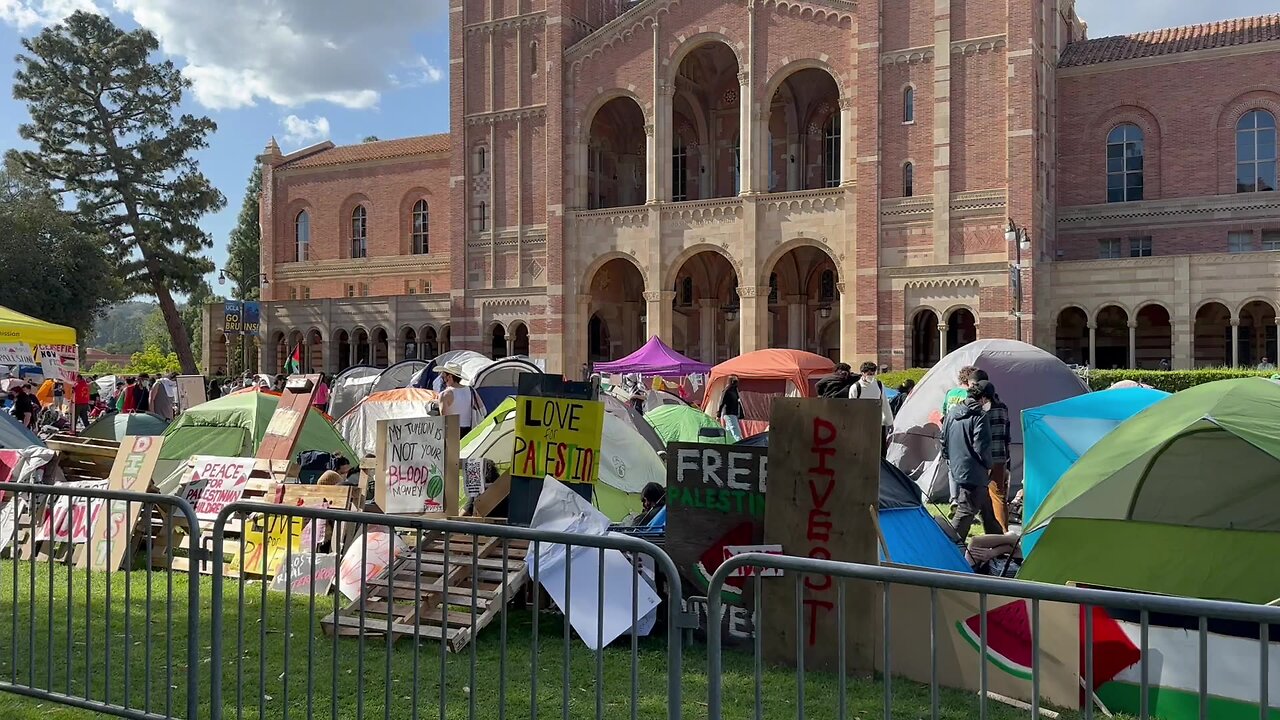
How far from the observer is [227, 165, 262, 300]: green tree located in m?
65.1

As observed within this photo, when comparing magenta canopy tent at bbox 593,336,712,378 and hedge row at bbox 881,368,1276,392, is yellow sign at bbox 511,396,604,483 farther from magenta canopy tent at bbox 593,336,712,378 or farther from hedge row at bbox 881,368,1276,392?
magenta canopy tent at bbox 593,336,712,378

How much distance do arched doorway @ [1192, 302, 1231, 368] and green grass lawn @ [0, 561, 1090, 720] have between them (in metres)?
28.9

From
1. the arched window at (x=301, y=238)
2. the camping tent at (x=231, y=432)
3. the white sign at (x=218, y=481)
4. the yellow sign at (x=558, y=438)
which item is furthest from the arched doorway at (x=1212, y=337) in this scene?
the arched window at (x=301, y=238)

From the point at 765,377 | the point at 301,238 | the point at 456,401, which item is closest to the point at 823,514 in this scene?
the point at 456,401

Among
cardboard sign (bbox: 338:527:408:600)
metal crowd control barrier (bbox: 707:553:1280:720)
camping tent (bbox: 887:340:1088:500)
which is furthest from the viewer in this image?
camping tent (bbox: 887:340:1088:500)

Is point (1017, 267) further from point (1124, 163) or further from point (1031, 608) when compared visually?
point (1031, 608)

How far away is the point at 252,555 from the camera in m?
9.29

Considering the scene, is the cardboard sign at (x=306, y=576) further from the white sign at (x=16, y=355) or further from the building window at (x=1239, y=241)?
the building window at (x=1239, y=241)

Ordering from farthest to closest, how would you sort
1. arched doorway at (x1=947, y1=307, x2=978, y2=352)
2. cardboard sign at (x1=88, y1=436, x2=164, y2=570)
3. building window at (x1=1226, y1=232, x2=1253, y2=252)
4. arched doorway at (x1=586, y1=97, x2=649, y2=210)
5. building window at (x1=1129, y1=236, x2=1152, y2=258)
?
arched doorway at (x1=586, y1=97, x2=649, y2=210) → building window at (x1=1129, y1=236, x2=1152, y2=258) → arched doorway at (x1=947, y1=307, x2=978, y2=352) → building window at (x1=1226, y1=232, x2=1253, y2=252) → cardboard sign at (x1=88, y1=436, x2=164, y2=570)

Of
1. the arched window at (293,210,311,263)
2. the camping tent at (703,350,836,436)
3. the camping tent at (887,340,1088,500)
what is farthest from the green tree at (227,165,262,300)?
the camping tent at (887,340,1088,500)

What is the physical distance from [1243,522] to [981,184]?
86.3 ft

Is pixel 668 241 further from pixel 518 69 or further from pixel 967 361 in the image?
pixel 967 361

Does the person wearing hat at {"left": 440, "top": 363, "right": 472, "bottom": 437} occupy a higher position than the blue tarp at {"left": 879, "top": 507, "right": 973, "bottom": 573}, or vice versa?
the person wearing hat at {"left": 440, "top": 363, "right": 472, "bottom": 437}

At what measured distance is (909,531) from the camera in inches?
314
